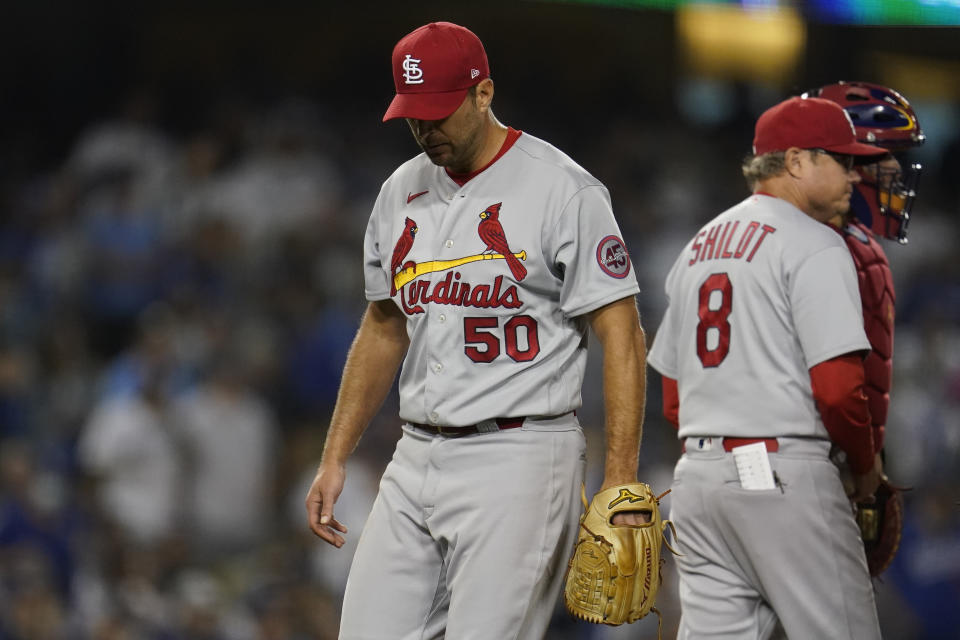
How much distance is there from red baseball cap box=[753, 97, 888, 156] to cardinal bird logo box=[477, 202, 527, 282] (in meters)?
0.87

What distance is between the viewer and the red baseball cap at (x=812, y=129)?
3391mm

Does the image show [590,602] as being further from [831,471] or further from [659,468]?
[659,468]

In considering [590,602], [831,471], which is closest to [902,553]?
[831,471]

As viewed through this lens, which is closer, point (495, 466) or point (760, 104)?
point (495, 466)

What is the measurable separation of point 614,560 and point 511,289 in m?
0.63

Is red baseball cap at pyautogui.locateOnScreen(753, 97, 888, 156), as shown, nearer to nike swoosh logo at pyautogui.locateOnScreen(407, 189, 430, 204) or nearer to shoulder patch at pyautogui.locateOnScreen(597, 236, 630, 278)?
shoulder patch at pyautogui.locateOnScreen(597, 236, 630, 278)

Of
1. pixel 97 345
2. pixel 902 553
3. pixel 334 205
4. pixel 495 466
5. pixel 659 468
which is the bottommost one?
pixel 902 553

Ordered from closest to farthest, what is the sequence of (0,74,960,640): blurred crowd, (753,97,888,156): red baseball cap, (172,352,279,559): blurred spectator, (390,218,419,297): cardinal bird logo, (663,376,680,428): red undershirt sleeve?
1. (390,218,419,297): cardinal bird logo
2. (753,97,888,156): red baseball cap
3. (663,376,680,428): red undershirt sleeve
4. (0,74,960,640): blurred crowd
5. (172,352,279,559): blurred spectator

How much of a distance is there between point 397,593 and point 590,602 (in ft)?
1.43

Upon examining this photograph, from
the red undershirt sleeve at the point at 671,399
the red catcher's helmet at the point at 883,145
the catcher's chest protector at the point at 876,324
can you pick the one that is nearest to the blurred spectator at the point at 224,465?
the red undershirt sleeve at the point at 671,399

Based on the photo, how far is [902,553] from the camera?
6949 mm

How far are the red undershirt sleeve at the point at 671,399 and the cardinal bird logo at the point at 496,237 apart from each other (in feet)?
2.70

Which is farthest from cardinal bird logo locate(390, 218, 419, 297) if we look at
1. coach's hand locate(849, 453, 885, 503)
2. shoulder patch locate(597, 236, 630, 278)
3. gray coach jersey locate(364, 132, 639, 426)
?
coach's hand locate(849, 453, 885, 503)

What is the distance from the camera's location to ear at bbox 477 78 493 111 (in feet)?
9.83
